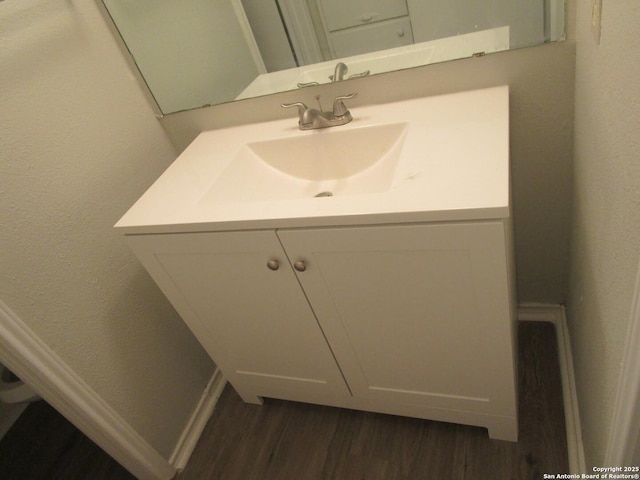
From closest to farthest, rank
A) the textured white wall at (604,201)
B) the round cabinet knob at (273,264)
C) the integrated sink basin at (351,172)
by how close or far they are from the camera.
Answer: the textured white wall at (604,201) → the integrated sink basin at (351,172) → the round cabinet knob at (273,264)

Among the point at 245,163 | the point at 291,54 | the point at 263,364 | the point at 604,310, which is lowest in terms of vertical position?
the point at 263,364

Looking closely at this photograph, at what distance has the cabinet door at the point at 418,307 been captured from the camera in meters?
0.79

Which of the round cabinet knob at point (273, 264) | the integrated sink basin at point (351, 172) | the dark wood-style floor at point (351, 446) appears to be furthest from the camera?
the dark wood-style floor at point (351, 446)

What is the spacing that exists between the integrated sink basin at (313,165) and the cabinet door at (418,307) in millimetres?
264

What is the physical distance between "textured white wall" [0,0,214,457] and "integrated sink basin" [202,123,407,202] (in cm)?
37

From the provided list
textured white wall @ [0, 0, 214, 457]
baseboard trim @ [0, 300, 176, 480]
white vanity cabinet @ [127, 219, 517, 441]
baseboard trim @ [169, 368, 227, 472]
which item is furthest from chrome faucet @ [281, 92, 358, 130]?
baseboard trim @ [169, 368, 227, 472]

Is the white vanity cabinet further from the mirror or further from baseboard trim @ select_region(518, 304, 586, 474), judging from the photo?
the mirror

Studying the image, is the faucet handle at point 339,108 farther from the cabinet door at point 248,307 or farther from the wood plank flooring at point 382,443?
the wood plank flooring at point 382,443

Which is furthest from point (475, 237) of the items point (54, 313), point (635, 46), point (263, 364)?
point (54, 313)

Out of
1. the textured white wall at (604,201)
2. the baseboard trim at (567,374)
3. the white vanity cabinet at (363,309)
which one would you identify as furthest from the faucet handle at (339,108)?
the baseboard trim at (567,374)

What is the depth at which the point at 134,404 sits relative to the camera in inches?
48.8

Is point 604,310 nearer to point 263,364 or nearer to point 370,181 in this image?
point 370,181

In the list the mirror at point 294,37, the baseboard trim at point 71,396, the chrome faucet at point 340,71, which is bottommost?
the baseboard trim at point 71,396

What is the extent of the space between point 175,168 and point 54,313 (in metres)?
0.48
